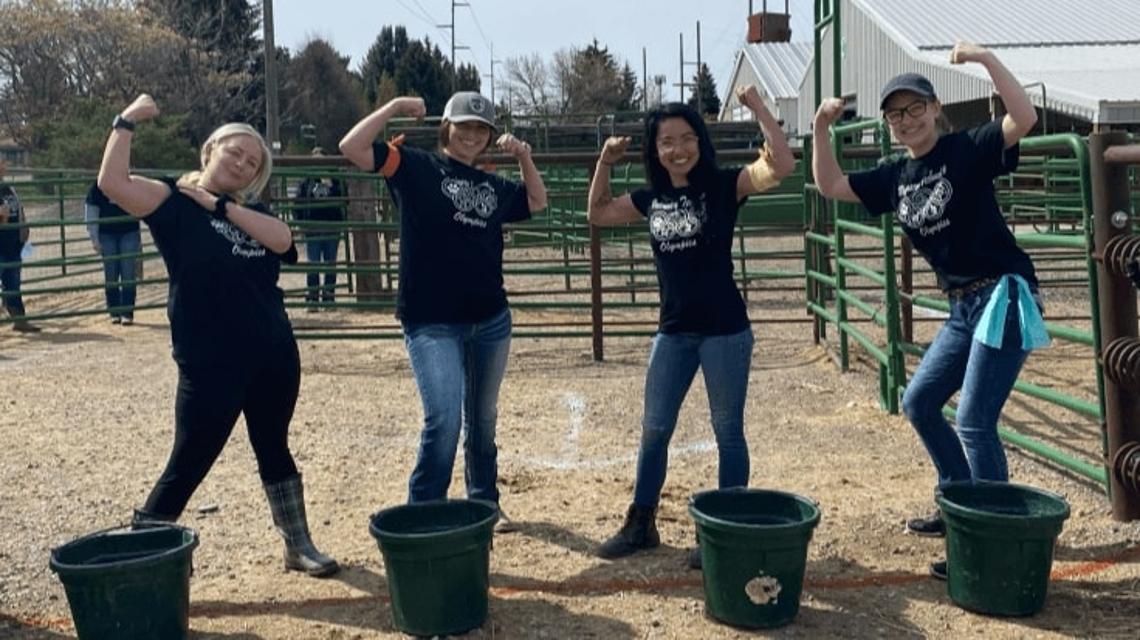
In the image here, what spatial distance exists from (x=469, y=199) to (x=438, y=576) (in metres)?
1.32

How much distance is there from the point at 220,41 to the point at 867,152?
4483 cm

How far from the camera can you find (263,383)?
13.4 feet

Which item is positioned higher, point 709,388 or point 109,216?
point 109,216

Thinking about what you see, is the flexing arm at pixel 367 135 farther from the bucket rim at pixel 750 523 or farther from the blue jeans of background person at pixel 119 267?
the blue jeans of background person at pixel 119 267

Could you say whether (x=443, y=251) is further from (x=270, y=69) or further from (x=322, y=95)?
(x=322, y=95)

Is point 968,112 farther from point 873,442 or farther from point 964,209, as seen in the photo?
point 964,209

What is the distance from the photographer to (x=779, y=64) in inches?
1852

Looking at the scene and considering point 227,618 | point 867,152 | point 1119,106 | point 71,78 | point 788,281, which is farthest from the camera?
point 71,78

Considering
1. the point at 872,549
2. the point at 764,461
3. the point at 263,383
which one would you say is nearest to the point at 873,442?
the point at 764,461

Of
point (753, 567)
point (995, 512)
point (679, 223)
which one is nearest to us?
point (753, 567)

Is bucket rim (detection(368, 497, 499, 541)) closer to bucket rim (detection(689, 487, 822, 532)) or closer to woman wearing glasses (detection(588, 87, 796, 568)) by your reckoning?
bucket rim (detection(689, 487, 822, 532))

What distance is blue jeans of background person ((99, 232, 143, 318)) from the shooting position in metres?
11.4

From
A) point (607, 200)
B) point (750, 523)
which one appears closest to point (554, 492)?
point (607, 200)

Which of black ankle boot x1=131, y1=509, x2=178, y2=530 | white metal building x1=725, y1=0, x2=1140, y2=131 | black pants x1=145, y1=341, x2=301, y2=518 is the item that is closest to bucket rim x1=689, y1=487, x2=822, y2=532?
black pants x1=145, y1=341, x2=301, y2=518
